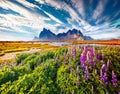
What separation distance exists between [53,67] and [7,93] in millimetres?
3235

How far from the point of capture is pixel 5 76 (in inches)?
487

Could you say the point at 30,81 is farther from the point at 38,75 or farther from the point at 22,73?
the point at 22,73

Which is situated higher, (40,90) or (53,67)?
(53,67)

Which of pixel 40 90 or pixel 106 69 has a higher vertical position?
pixel 106 69

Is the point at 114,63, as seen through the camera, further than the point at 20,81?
Yes

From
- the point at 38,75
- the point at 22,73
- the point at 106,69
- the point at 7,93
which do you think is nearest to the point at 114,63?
the point at 106,69

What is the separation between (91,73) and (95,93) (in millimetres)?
1319

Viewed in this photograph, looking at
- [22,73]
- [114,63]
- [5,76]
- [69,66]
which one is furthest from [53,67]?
[114,63]

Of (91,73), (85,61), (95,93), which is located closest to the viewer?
(95,93)

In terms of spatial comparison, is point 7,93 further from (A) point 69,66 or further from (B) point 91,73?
(B) point 91,73

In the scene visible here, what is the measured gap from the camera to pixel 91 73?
1163 cm

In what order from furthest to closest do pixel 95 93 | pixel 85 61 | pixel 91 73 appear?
pixel 85 61 → pixel 91 73 → pixel 95 93

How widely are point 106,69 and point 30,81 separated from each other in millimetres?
4283

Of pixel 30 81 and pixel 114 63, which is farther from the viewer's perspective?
pixel 114 63
